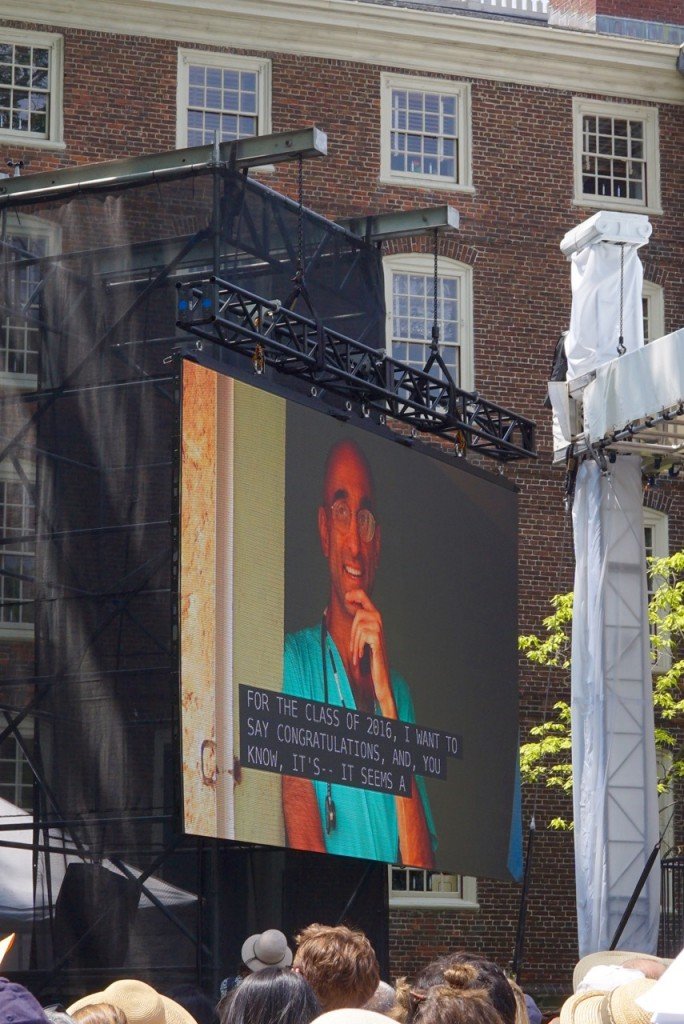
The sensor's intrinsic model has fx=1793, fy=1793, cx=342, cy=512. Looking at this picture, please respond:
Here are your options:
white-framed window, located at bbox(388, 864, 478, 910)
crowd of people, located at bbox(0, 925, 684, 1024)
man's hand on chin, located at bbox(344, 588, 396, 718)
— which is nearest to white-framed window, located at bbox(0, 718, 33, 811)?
man's hand on chin, located at bbox(344, 588, 396, 718)

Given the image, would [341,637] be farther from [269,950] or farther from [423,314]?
[423,314]

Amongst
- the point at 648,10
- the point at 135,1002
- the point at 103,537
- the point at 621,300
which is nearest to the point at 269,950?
the point at 135,1002

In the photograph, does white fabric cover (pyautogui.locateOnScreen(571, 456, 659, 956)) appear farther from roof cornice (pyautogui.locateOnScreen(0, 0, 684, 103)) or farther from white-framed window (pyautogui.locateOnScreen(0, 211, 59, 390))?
roof cornice (pyautogui.locateOnScreen(0, 0, 684, 103))

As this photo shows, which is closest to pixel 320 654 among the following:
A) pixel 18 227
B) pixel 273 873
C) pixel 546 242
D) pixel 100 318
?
pixel 273 873

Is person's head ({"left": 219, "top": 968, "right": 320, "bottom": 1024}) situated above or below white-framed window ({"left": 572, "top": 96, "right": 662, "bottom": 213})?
below

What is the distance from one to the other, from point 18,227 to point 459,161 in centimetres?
818

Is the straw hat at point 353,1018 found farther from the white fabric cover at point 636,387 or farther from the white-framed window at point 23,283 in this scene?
the white-framed window at point 23,283

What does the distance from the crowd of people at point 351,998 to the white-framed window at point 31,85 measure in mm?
16824

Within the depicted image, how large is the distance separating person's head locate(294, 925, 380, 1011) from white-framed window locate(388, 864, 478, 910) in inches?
610

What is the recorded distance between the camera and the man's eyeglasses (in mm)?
14766

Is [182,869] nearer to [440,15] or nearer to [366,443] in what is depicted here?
[366,443]

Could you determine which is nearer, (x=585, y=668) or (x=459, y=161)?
(x=585, y=668)

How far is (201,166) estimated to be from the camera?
1477cm

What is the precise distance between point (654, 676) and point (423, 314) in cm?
507
